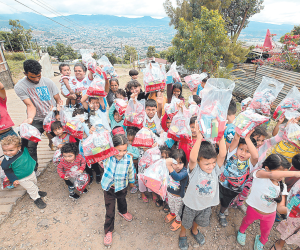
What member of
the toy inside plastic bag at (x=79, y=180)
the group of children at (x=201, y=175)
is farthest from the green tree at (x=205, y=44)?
the toy inside plastic bag at (x=79, y=180)

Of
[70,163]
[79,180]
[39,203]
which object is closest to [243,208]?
[79,180]

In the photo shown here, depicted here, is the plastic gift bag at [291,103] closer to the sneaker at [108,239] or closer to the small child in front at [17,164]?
the sneaker at [108,239]

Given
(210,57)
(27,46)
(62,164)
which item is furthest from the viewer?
(27,46)

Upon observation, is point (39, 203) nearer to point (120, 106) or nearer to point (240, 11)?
point (120, 106)

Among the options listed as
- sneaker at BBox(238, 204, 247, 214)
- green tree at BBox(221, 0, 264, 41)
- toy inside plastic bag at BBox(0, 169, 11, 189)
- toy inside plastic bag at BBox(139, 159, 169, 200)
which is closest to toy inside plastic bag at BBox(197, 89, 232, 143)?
toy inside plastic bag at BBox(139, 159, 169, 200)

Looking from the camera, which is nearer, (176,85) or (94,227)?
(94,227)

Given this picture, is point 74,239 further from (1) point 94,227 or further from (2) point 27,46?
(2) point 27,46

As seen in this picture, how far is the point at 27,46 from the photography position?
961 inches

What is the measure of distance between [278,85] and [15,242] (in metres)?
4.94

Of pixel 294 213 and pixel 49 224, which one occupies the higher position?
pixel 294 213

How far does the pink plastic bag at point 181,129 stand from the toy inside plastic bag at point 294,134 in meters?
1.32

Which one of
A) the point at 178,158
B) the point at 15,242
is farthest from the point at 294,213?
the point at 15,242

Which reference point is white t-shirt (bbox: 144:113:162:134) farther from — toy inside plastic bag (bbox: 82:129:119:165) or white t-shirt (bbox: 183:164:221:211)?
white t-shirt (bbox: 183:164:221:211)

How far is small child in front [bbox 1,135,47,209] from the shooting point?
2242 millimetres
